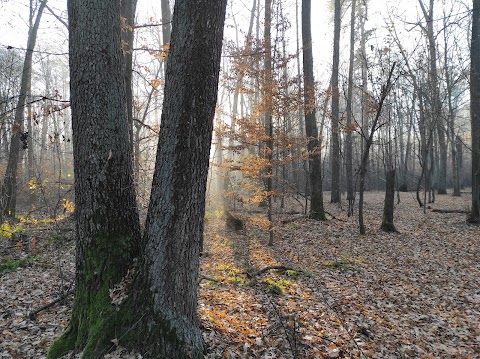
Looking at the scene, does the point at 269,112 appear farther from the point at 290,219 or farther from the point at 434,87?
the point at 434,87

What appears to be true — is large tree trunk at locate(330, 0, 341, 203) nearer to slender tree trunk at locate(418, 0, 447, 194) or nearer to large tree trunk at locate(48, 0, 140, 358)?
slender tree trunk at locate(418, 0, 447, 194)

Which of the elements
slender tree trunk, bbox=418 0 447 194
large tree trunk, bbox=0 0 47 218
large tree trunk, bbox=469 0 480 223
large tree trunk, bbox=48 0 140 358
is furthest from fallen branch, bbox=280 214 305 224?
large tree trunk, bbox=48 0 140 358

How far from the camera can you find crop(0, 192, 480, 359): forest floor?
401 centimetres

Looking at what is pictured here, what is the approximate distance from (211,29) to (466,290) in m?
6.09

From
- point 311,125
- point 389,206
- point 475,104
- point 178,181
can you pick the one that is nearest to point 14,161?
point 311,125

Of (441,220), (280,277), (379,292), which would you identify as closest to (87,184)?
(280,277)

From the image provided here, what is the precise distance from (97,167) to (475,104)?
1177cm

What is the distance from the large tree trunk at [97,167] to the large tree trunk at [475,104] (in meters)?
11.3

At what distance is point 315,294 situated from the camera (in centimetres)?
569

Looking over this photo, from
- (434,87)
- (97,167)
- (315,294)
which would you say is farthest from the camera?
(434,87)

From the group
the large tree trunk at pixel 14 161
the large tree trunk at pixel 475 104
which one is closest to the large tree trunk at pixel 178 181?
the large tree trunk at pixel 14 161

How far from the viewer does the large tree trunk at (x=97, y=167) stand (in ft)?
11.1

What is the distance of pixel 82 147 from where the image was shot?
3.39 m

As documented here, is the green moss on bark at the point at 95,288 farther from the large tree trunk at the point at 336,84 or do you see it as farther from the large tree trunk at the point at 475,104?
the large tree trunk at the point at 336,84
